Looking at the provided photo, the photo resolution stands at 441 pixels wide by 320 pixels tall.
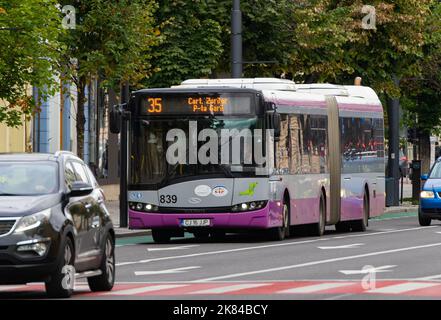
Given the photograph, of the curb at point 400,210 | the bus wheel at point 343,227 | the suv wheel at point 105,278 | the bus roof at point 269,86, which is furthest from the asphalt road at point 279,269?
the curb at point 400,210

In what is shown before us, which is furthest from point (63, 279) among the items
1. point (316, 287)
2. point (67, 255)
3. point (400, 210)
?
point (400, 210)

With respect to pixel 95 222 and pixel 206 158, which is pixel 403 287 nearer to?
pixel 95 222

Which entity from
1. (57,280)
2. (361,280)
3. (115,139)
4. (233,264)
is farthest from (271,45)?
(57,280)

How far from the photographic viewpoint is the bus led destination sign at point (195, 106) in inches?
1242

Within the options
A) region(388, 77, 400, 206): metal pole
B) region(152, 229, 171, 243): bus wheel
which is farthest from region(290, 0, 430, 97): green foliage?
region(152, 229, 171, 243): bus wheel

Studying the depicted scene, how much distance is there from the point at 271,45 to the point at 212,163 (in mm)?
15974

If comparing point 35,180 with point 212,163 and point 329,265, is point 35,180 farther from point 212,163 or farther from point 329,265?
point 212,163

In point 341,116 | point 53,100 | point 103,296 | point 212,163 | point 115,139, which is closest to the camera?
point 103,296

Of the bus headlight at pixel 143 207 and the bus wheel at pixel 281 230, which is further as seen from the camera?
the bus wheel at pixel 281 230

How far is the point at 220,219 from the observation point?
3134 centimetres

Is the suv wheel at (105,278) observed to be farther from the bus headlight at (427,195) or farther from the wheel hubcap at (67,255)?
the bus headlight at (427,195)

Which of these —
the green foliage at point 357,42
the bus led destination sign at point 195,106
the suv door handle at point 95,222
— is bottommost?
the suv door handle at point 95,222
